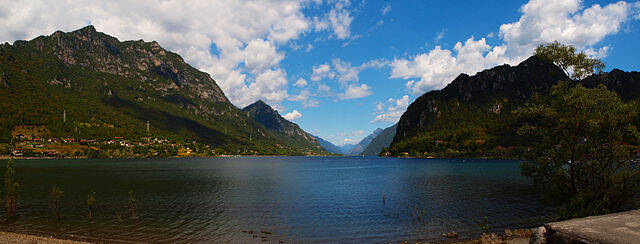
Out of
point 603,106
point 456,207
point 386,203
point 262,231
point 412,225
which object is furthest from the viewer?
point 386,203

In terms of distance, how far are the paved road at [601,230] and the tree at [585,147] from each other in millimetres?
18976

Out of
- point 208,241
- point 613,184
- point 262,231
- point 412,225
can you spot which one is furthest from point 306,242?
point 613,184

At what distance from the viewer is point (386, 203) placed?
165 ft

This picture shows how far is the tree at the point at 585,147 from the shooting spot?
91.1 feet

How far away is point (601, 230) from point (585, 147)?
26.1 meters

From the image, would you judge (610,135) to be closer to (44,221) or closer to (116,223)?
(116,223)

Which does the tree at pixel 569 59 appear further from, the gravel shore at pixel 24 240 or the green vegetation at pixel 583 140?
the gravel shore at pixel 24 240

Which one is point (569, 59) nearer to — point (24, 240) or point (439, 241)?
point (439, 241)

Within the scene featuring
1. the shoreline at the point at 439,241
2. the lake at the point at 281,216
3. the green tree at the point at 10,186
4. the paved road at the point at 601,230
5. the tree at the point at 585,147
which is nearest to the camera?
the paved road at the point at 601,230

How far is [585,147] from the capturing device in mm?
30516

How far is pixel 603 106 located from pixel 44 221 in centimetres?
6436

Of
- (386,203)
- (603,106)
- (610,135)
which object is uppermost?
(603,106)

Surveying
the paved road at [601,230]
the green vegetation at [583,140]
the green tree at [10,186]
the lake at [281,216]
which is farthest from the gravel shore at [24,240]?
the green vegetation at [583,140]

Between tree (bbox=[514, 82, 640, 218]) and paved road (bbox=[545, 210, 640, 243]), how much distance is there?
19.0m
